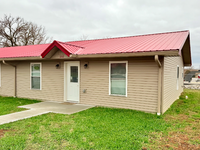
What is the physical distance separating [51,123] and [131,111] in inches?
114

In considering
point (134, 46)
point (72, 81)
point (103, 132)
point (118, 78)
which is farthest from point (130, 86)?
point (72, 81)

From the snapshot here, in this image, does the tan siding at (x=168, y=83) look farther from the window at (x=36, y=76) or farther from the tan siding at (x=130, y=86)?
the window at (x=36, y=76)

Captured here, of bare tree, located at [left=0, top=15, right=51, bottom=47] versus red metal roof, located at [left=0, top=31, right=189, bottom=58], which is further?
bare tree, located at [left=0, top=15, right=51, bottom=47]

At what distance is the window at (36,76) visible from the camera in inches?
367

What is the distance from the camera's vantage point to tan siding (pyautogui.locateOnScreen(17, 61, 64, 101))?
340 inches

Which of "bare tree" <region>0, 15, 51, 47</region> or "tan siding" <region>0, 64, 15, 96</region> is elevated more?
"bare tree" <region>0, 15, 51, 47</region>

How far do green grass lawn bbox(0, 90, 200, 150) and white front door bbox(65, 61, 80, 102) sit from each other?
229 cm

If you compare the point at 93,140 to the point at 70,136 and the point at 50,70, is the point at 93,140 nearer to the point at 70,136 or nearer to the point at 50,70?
the point at 70,136

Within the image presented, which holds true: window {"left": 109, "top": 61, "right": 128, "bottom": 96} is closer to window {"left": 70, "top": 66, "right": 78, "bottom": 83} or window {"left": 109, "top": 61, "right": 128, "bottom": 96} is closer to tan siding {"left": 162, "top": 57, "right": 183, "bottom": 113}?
tan siding {"left": 162, "top": 57, "right": 183, "bottom": 113}

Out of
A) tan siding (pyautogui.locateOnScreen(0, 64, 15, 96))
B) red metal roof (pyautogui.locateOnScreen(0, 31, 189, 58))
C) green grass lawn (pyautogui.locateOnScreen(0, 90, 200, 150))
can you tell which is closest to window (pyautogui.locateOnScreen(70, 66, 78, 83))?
red metal roof (pyautogui.locateOnScreen(0, 31, 189, 58))

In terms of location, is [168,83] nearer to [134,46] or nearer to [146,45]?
[146,45]

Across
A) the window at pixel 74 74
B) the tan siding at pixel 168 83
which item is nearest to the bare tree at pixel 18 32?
the window at pixel 74 74

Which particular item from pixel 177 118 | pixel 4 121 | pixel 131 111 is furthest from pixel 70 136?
pixel 177 118

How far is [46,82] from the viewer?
9.02 m
